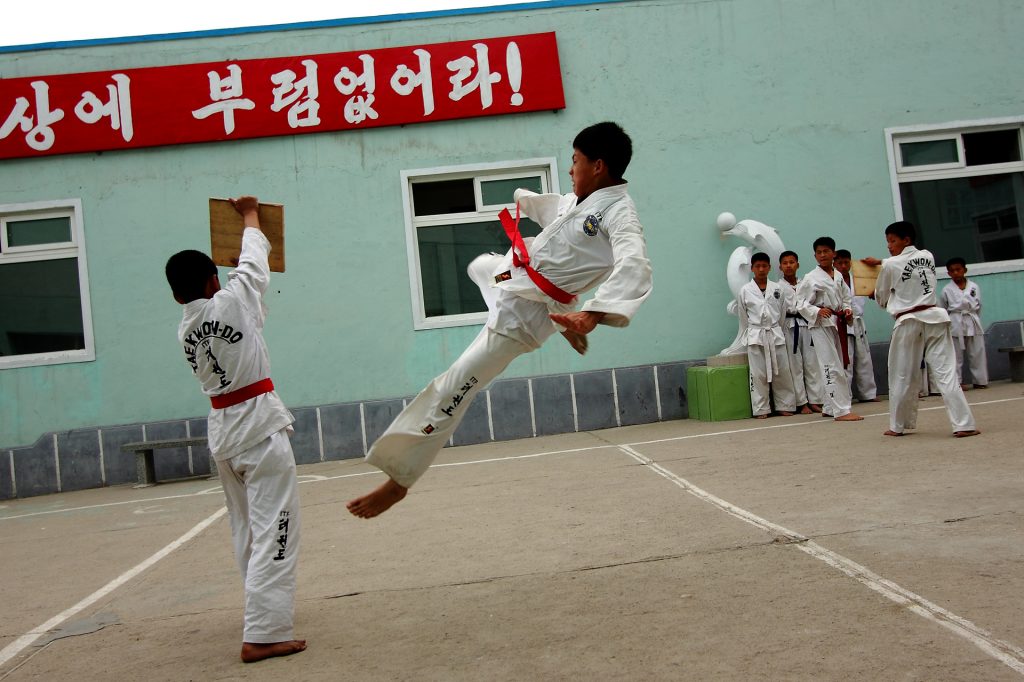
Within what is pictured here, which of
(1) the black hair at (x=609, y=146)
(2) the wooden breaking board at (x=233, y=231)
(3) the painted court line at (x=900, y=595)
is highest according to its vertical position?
A: (1) the black hair at (x=609, y=146)

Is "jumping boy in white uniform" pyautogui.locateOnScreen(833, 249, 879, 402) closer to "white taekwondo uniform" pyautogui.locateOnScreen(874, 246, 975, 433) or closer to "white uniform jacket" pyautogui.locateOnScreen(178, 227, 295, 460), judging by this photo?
"white taekwondo uniform" pyautogui.locateOnScreen(874, 246, 975, 433)

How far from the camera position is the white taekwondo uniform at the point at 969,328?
899 centimetres

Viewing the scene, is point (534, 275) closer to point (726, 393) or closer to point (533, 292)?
point (533, 292)

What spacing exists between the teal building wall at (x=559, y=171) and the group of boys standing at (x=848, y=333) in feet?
1.67

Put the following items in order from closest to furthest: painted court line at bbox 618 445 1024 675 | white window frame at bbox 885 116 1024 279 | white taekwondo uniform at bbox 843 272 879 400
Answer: painted court line at bbox 618 445 1024 675
white taekwondo uniform at bbox 843 272 879 400
white window frame at bbox 885 116 1024 279

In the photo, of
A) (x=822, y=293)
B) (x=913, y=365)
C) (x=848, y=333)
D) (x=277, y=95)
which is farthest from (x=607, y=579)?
(x=277, y=95)

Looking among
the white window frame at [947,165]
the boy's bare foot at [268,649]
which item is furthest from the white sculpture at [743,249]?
the boy's bare foot at [268,649]

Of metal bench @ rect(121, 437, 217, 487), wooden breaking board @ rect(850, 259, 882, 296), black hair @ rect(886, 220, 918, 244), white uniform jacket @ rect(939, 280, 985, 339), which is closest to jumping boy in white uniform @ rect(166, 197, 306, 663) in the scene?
black hair @ rect(886, 220, 918, 244)

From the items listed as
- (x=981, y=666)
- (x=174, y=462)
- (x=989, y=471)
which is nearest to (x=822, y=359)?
(x=989, y=471)

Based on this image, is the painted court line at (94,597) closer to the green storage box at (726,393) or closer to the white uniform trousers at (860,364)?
the green storage box at (726,393)

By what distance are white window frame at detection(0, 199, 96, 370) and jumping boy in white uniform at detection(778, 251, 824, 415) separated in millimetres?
7057

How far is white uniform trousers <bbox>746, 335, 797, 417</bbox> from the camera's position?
843 cm

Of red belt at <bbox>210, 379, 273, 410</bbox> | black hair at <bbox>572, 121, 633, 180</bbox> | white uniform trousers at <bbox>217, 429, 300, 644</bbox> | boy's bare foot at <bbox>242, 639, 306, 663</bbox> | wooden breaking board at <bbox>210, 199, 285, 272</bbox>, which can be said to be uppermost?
black hair at <bbox>572, 121, 633, 180</bbox>

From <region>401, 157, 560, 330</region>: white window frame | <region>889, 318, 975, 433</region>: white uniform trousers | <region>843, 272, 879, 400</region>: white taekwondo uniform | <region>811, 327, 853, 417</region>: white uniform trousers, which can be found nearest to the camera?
<region>889, 318, 975, 433</region>: white uniform trousers
